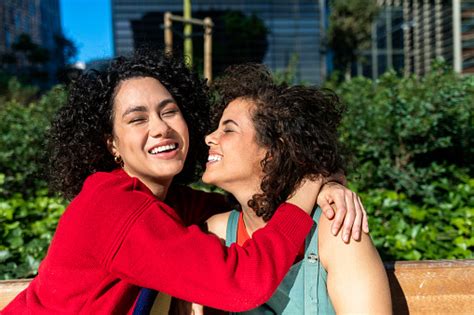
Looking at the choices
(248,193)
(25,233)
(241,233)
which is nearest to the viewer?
(248,193)

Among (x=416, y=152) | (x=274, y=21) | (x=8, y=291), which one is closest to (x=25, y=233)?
(x=8, y=291)

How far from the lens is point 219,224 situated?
6.57 ft

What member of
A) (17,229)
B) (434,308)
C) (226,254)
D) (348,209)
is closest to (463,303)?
(434,308)

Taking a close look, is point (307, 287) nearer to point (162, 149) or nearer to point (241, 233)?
point (241, 233)

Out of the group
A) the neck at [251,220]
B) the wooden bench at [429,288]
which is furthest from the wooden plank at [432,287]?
the neck at [251,220]

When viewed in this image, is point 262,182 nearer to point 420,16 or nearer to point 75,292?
point 75,292

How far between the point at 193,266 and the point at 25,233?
5.71ft

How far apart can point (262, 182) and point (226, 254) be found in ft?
→ 1.25

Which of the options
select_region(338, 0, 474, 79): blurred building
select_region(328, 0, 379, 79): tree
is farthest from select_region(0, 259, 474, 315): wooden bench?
select_region(328, 0, 379, 79): tree

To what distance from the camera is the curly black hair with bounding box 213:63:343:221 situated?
1721 mm

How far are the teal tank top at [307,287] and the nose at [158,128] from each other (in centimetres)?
55

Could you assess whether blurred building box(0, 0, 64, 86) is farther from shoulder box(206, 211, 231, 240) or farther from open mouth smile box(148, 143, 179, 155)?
open mouth smile box(148, 143, 179, 155)

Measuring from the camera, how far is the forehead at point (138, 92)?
1.74 metres

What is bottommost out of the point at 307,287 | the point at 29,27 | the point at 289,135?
the point at 307,287
